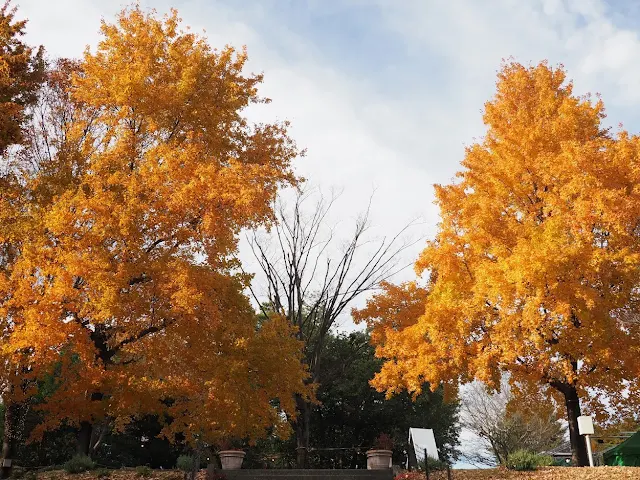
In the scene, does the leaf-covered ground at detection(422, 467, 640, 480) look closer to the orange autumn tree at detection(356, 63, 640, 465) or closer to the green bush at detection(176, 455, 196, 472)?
the orange autumn tree at detection(356, 63, 640, 465)

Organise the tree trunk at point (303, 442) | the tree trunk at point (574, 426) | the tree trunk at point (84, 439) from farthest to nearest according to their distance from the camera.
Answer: the tree trunk at point (303, 442), the tree trunk at point (84, 439), the tree trunk at point (574, 426)

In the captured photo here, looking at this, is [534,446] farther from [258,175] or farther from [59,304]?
[59,304]

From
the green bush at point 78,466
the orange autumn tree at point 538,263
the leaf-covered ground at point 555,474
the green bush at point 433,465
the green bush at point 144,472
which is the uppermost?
the orange autumn tree at point 538,263

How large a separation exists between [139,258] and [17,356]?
331 centimetres

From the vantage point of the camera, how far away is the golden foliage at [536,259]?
552 inches

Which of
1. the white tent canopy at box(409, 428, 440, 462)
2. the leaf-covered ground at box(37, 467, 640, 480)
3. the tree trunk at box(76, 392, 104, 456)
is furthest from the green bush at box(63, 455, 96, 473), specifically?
the white tent canopy at box(409, 428, 440, 462)

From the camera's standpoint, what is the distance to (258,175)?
15031 millimetres

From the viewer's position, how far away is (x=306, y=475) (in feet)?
51.7

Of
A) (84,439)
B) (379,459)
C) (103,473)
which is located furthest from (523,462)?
(84,439)

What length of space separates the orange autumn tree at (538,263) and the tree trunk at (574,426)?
0.05m

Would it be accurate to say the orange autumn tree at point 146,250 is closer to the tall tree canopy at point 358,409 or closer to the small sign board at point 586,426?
the small sign board at point 586,426

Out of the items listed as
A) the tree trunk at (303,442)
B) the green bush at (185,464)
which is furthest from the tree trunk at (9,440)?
the tree trunk at (303,442)

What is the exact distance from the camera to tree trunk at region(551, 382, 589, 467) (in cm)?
1583

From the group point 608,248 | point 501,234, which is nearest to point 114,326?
point 501,234
